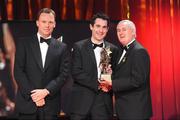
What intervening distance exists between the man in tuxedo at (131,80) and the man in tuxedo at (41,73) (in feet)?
1.84

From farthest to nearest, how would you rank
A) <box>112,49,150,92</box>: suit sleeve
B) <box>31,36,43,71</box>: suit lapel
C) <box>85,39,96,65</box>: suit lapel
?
<box>85,39,96,65</box>: suit lapel → <box>31,36,43,71</box>: suit lapel → <box>112,49,150,92</box>: suit sleeve

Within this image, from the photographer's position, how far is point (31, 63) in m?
3.72

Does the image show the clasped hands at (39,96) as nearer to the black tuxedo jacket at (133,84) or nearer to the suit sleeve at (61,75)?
the suit sleeve at (61,75)

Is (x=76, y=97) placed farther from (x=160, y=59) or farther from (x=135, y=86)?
(x=160, y=59)

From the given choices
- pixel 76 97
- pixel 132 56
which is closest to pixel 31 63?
pixel 76 97

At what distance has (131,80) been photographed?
363 centimetres

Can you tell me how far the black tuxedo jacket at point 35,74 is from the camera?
3.68 metres

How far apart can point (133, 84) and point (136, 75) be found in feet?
0.33

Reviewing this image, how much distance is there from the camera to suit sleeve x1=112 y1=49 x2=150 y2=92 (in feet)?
11.8

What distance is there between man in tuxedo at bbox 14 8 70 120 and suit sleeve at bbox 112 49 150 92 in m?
0.62

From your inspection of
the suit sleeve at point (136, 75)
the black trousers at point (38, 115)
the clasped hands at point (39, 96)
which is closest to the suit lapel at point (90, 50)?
the suit sleeve at point (136, 75)

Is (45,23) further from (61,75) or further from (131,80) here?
(131,80)

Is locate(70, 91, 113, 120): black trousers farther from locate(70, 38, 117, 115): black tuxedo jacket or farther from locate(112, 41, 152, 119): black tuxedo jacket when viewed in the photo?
locate(112, 41, 152, 119): black tuxedo jacket

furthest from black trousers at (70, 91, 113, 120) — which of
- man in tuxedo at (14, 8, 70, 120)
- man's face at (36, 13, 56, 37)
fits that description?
man's face at (36, 13, 56, 37)
